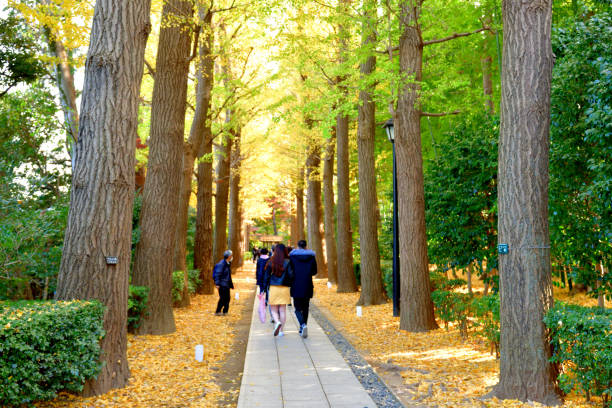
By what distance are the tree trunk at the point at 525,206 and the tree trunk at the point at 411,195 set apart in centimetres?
451

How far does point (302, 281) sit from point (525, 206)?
525cm

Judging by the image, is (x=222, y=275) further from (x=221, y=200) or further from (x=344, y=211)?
(x=221, y=200)

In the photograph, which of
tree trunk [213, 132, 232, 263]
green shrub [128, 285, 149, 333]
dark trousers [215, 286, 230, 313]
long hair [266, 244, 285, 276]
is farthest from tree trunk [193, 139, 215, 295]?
long hair [266, 244, 285, 276]

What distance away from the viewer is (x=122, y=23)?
676cm

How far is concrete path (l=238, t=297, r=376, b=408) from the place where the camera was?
5961mm

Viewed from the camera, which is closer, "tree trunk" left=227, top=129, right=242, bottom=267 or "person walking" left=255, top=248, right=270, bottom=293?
"person walking" left=255, top=248, right=270, bottom=293

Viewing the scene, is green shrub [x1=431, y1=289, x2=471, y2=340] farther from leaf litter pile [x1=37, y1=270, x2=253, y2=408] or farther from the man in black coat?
leaf litter pile [x1=37, y1=270, x2=253, y2=408]

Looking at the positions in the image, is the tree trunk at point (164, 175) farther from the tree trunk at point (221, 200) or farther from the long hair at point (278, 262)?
the tree trunk at point (221, 200)

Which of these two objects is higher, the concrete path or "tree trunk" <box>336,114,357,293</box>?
"tree trunk" <box>336,114,357,293</box>

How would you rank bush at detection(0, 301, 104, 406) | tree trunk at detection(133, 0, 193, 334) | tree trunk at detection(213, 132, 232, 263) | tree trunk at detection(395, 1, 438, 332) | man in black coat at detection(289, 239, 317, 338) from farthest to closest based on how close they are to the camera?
1. tree trunk at detection(213, 132, 232, 263)
2. tree trunk at detection(395, 1, 438, 332)
3. tree trunk at detection(133, 0, 193, 334)
4. man in black coat at detection(289, 239, 317, 338)
5. bush at detection(0, 301, 104, 406)

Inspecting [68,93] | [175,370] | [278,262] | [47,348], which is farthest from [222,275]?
[47,348]

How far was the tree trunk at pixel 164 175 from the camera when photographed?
10.5 metres

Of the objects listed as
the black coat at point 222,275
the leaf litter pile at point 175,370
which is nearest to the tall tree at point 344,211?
the black coat at point 222,275

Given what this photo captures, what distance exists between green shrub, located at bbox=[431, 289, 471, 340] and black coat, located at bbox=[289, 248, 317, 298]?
2.66 m
